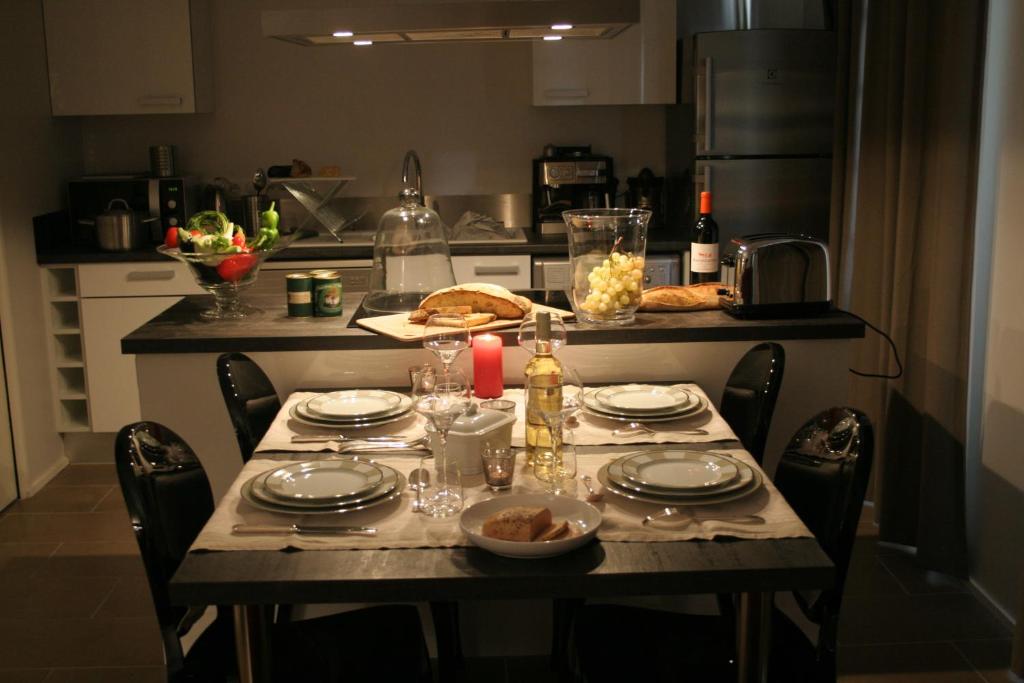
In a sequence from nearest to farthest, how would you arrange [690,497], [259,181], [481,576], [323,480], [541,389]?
[481,576], [690,497], [323,480], [541,389], [259,181]

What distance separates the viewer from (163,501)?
2031 mm

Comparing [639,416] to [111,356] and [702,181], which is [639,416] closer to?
[702,181]

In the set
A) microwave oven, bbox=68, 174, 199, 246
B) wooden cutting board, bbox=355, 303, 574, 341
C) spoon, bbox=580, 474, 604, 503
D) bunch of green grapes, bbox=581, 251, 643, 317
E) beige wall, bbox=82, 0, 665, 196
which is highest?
beige wall, bbox=82, 0, 665, 196

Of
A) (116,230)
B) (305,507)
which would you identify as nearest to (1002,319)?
(305,507)

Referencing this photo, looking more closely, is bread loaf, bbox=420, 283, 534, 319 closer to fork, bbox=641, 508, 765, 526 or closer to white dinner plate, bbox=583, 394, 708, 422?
white dinner plate, bbox=583, 394, 708, 422

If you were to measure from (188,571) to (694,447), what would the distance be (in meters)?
1.02

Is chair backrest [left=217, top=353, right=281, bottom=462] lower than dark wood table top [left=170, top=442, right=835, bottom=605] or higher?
higher

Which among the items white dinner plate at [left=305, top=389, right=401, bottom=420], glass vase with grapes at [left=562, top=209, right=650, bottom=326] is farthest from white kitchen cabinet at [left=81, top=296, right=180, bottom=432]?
glass vase with grapes at [left=562, top=209, right=650, bottom=326]

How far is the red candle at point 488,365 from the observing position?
2.47 meters

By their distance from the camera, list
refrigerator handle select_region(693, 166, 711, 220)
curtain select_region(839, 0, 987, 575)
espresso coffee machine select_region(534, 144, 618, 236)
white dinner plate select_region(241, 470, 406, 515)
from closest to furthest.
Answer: white dinner plate select_region(241, 470, 406, 515) → curtain select_region(839, 0, 987, 575) → refrigerator handle select_region(693, 166, 711, 220) → espresso coffee machine select_region(534, 144, 618, 236)

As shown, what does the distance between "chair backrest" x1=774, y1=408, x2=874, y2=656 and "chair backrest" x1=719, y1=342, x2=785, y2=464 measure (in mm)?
229

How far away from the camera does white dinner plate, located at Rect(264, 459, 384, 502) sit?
6.18 feet

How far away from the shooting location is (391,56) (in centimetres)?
492

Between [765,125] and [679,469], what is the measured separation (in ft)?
8.44
